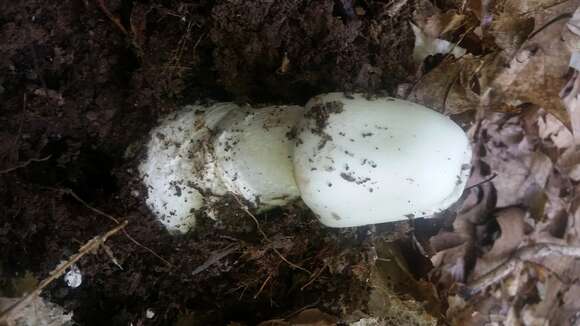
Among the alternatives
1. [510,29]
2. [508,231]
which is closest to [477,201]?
[508,231]

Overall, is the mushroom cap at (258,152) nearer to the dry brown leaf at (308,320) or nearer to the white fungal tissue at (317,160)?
the white fungal tissue at (317,160)

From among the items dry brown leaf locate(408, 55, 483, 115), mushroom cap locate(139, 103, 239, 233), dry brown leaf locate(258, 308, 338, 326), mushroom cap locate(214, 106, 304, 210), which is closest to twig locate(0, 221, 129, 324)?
mushroom cap locate(139, 103, 239, 233)

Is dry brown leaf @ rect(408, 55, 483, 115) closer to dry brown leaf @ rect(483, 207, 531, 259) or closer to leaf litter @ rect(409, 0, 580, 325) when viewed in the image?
leaf litter @ rect(409, 0, 580, 325)

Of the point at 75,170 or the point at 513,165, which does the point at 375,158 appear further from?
the point at 513,165

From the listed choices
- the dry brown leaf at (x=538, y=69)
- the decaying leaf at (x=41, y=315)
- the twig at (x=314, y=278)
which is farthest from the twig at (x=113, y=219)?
the dry brown leaf at (x=538, y=69)

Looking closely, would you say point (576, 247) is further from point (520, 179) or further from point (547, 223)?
point (520, 179)

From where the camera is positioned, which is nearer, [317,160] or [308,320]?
[317,160]

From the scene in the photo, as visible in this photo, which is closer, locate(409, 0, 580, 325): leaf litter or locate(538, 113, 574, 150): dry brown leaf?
locate(409, 0, 580, 325): leaf litter
